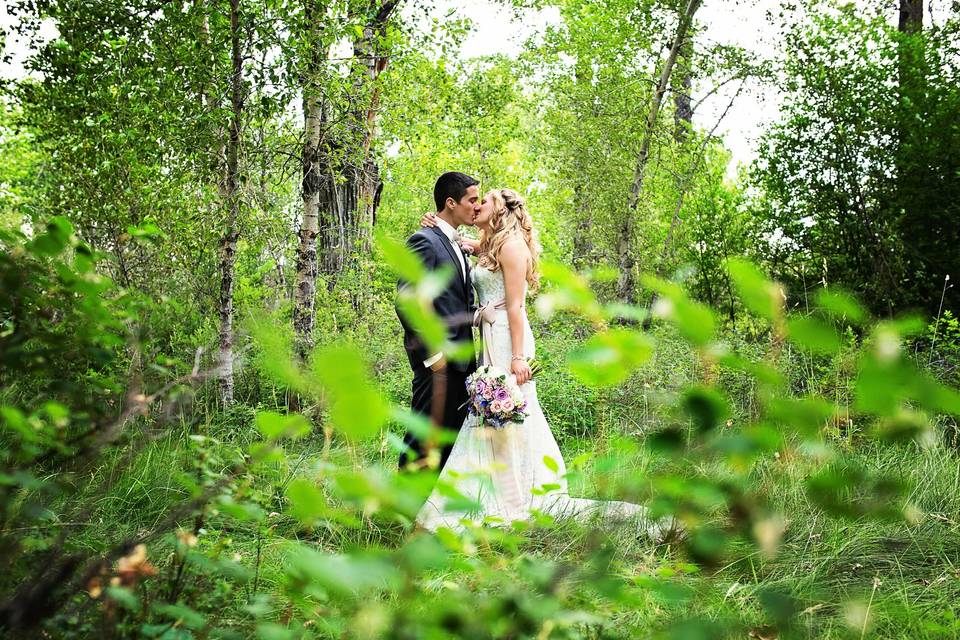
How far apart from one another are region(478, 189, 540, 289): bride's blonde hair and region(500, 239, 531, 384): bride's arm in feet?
0.20

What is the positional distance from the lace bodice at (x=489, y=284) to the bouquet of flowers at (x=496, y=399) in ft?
1.72

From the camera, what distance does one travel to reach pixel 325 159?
27.7 ft

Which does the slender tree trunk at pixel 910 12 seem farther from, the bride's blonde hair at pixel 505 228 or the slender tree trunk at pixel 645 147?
the bride's blonde hair at pixel 505 228

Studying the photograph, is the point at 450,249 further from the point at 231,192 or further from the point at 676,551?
the point at 231,192

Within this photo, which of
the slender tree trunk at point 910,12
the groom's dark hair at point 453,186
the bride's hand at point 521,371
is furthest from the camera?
the slender tree trunk at point 910,12

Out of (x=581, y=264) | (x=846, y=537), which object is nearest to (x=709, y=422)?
(x=846, y=537)

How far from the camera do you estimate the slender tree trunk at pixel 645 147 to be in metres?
12.2

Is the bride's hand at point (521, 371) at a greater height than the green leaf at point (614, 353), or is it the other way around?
the green leaf at point (614, 353)

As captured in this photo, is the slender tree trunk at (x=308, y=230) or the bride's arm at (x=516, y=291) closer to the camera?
the bride's arm at (x=516, y=291)

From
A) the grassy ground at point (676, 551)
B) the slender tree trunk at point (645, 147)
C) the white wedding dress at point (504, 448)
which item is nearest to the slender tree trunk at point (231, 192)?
the grassy ground at point (676, 551)

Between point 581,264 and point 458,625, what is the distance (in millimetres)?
12912

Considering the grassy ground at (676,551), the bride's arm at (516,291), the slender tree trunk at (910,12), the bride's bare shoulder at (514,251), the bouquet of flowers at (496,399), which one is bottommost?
the grassy ground at (676,551)

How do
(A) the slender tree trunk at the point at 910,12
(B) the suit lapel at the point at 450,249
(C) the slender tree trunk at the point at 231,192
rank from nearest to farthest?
(B) the suit lapel at the point at 450,249 < (C) the slender tree trunk at the point at 231,192 < (A) the slender tree trunk at the point at 910,12

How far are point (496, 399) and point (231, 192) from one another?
3379mm
